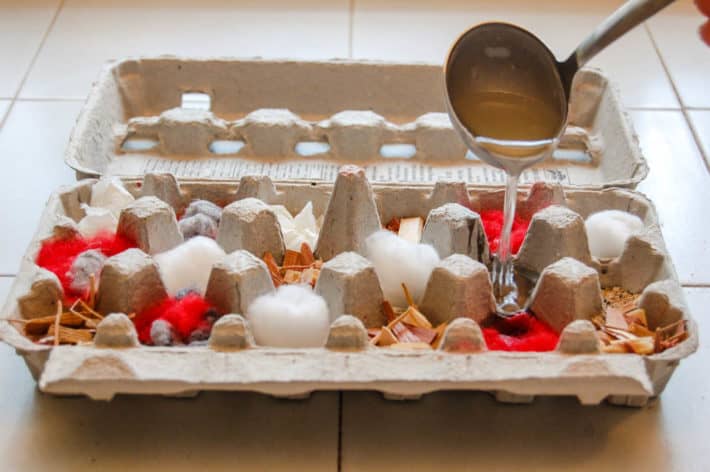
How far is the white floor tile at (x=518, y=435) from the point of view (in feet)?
2.68

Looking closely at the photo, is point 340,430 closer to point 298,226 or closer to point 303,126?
point 298,226

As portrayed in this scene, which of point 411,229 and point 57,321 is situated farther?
point 411,229

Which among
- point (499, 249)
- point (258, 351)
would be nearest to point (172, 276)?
point (258, 351)

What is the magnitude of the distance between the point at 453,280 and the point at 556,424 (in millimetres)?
155

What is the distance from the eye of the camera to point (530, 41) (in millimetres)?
988

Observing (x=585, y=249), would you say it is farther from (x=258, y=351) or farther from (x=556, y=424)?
(x=258, y=351)

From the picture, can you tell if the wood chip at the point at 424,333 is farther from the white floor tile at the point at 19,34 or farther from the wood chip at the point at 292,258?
the white floor tile at the point at 19,34

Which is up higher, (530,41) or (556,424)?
(530,41)

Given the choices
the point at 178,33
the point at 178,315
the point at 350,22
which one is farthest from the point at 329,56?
the point at 178,315

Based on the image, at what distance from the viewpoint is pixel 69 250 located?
94 cm

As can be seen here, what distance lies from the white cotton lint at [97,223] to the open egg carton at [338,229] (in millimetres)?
26

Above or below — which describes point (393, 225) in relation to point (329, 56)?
below

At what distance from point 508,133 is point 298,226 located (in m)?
0.24

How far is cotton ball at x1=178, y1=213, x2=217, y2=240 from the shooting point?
99 cm
